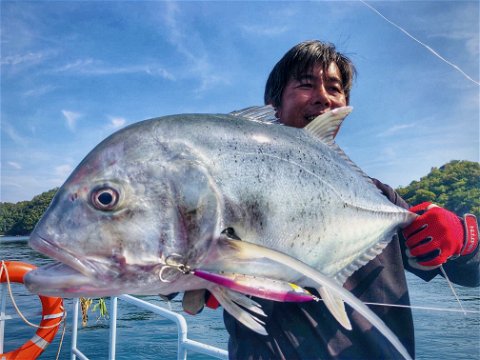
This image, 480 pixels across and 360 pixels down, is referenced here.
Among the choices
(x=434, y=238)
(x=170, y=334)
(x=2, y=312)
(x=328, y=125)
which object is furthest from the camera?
(x=170, y=334)

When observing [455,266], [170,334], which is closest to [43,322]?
[455,266]

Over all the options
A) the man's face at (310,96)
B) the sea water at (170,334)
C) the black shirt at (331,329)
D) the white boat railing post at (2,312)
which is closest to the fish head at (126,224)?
the black shirt at (331,329)

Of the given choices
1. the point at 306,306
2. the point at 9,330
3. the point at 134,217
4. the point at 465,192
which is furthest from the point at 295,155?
the point at 465,192

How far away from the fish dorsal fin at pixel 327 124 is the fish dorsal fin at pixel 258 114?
21 cm

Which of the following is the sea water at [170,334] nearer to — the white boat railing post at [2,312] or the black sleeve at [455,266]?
the white boat railing post at [2,312]

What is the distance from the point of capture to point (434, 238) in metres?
2.20

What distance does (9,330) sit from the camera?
2123 centimetres

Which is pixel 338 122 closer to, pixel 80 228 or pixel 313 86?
pixel 313 86

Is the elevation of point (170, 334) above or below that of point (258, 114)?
below

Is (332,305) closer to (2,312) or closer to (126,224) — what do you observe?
(126,224)

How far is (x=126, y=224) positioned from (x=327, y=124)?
1.16m

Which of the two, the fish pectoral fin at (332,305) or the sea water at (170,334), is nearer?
the fish pectoral fin at (332,305)

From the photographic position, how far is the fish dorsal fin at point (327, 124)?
6.01ft

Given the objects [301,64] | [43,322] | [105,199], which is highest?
[301,64]
